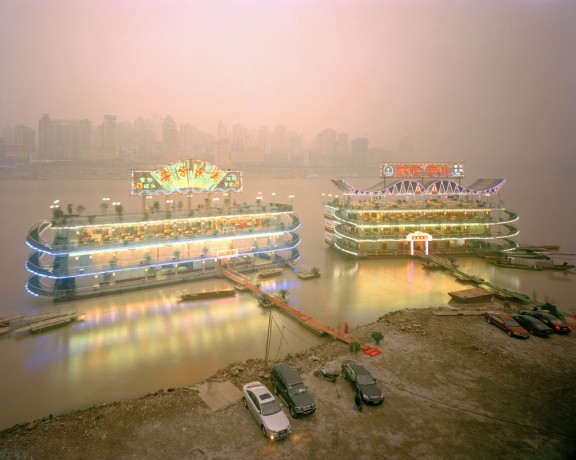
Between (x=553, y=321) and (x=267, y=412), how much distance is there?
17.2m

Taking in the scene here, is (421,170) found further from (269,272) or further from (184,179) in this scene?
(184,179)

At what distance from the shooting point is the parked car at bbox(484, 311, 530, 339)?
19.0 meters

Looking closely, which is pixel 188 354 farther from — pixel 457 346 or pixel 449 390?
pixel 457 346

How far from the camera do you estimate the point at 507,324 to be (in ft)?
64.7

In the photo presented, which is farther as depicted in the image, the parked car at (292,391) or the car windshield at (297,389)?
the car windshield at (297,389)

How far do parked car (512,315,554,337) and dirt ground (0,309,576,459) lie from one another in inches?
78.1

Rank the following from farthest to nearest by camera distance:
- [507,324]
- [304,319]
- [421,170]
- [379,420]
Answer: [421,170] → [304,319] → [507,324] → [379,420]

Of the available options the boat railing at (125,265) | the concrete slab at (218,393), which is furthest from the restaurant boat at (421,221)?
the concrete slab at (218,393)

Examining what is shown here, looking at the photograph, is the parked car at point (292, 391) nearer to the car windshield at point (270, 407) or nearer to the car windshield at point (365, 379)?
the car windshield at point (270, 407)

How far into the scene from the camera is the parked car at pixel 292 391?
12573 millimetres

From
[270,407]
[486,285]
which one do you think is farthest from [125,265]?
[486,285]

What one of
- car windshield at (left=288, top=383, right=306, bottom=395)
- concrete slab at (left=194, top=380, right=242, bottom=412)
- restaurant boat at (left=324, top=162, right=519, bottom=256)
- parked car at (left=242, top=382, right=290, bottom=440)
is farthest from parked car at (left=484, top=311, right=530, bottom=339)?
restaurant boat at (left=324, top=162, right=519, bottom=256)

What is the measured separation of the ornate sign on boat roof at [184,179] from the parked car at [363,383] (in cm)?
2400

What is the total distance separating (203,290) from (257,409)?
17.2m
